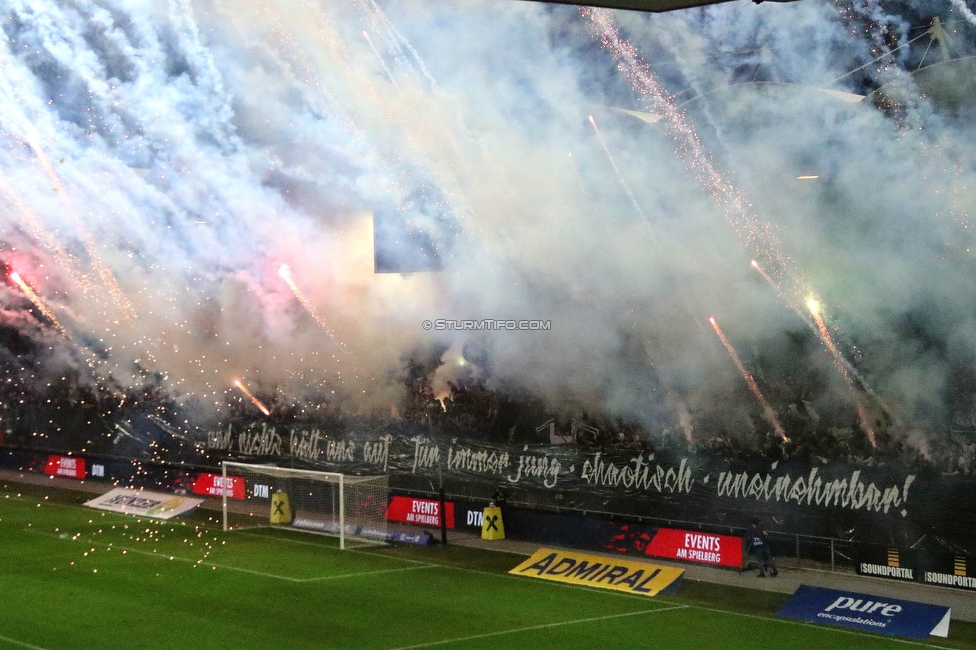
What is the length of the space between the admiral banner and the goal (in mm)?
896

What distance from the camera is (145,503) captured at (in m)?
21.3

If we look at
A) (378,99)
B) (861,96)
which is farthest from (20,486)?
(861,96)

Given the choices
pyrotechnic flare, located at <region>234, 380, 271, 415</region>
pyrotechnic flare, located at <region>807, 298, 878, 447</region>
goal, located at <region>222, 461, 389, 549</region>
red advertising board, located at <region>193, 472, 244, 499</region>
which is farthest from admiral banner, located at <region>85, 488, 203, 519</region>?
pyrotechnic flare, located at <region>807, 298, 878, 447</region>

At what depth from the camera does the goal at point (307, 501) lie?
18391 millimetres

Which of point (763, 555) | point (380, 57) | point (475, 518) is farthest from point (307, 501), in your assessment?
point (763, 555)

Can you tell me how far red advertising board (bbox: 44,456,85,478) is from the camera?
26109 millimetres

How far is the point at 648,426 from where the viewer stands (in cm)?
1705

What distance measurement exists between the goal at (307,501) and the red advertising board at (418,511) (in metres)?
0.95

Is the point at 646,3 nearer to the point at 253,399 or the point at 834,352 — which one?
the point at 834,352

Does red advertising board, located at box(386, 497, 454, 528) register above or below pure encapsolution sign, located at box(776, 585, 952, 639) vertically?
above

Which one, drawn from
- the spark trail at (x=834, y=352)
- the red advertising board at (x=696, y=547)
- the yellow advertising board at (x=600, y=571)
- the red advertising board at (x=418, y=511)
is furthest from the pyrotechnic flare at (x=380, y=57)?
the red advertising board at (x=696, y=547)

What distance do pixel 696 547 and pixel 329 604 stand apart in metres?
5.58

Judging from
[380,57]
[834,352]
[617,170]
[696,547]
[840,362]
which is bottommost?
[696,547]

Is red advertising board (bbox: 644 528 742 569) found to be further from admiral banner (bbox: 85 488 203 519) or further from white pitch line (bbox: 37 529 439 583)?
A: admiral banner (bbox: 85 488 203 519)
